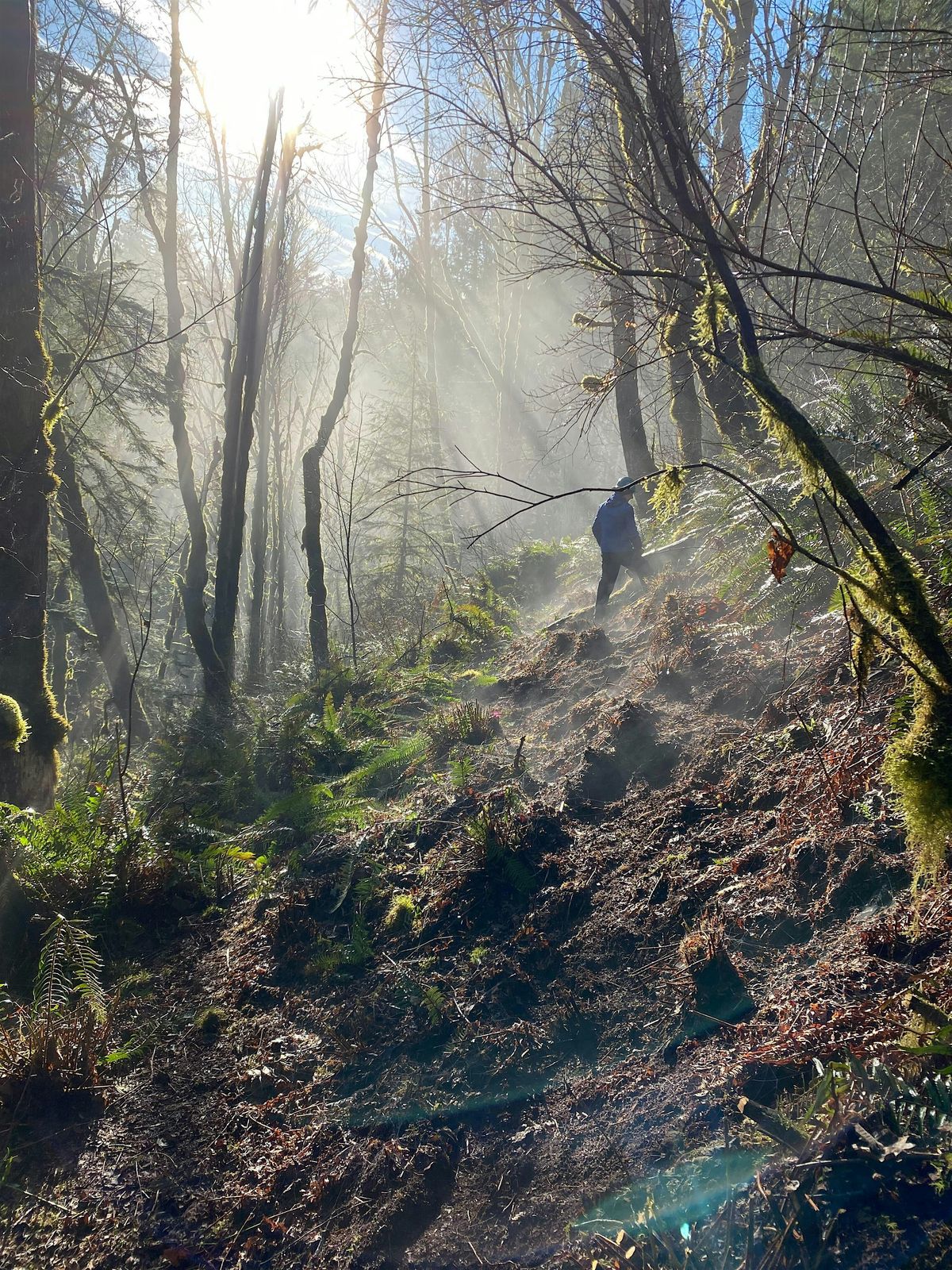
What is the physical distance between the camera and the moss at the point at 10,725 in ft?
20.9

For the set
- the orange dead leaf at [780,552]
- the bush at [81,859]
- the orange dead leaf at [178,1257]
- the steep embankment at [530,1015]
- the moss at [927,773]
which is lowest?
the orange dead leaf at [178,1257]

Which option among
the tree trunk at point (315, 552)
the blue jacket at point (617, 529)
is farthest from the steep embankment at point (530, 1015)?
the tree trunk at point (315, 552)

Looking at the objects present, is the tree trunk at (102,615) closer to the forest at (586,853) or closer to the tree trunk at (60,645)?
the tree trunk at (60,645)

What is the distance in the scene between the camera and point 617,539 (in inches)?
405

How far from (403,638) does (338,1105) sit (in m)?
9.87

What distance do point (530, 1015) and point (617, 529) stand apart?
760 cm

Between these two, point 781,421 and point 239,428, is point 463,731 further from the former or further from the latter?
point 239,428

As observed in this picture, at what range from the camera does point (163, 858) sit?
5.48 metres

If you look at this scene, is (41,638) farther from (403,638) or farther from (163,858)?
(403,638)

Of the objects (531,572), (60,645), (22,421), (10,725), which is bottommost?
(10,725)

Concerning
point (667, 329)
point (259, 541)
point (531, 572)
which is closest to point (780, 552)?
point (667, 329)

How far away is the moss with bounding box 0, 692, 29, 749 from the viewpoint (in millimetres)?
6383

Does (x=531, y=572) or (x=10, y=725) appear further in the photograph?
(x=531, y=572)

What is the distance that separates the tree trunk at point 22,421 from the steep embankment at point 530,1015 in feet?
10.7
